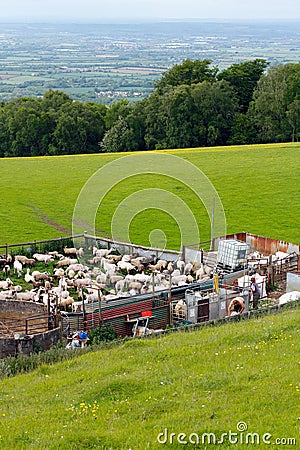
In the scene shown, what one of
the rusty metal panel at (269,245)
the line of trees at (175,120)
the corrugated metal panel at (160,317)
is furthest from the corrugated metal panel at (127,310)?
the line of trees at (175,120)

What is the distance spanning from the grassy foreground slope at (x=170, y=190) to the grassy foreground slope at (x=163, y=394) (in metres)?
16.4

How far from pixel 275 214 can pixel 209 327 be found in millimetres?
20288

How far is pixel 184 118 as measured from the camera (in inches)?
2442

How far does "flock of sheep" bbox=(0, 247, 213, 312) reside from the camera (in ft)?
72.7

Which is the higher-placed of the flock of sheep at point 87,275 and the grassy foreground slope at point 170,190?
the flock of sheep at point 87,275

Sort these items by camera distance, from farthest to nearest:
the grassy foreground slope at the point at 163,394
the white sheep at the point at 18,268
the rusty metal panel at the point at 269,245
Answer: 1. the rusty metal panel at the point at 269,245
2. the white sheep at the point at 18,268
3. the grassy foreground slope at the point at 163,394

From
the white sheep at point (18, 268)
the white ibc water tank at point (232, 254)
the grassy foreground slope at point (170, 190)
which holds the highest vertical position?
the white ibc water tank at point (232, 254)

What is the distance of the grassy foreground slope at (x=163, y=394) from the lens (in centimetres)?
973

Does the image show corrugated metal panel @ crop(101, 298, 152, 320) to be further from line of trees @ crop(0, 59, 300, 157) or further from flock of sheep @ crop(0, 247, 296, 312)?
line of trees @ crop(0, 59, 300, 157)

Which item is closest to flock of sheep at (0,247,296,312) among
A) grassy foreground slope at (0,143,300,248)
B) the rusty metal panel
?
the rusty metal panel

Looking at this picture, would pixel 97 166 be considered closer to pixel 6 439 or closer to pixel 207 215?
pixel 207 215

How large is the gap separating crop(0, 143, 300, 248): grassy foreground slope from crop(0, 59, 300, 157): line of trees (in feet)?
20.2

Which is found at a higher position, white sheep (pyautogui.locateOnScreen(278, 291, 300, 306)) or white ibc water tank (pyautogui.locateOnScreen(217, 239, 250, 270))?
white sheep (pyautogui.locateOnScreen(278, 291, 300, 306))

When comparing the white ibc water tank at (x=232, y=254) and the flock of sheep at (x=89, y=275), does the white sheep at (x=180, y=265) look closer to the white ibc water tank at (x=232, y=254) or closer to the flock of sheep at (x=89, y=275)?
the flock of sheep at (x=89, y=275)
